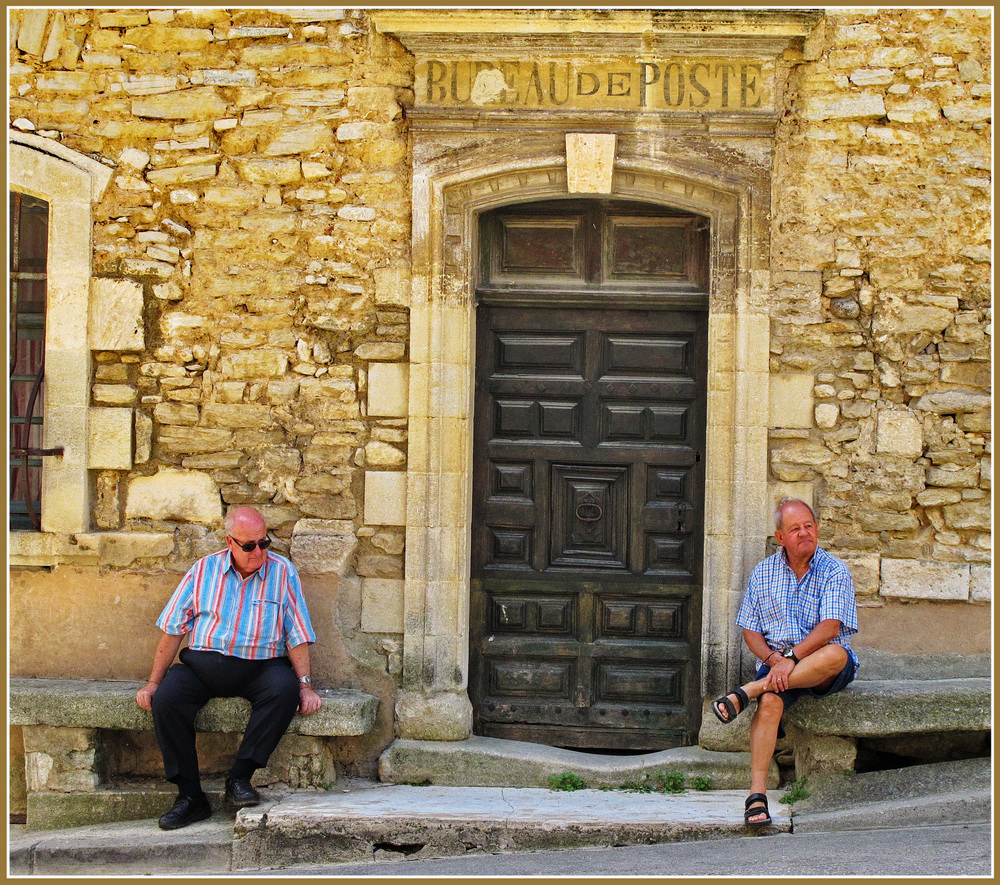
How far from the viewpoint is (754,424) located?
5254 mm

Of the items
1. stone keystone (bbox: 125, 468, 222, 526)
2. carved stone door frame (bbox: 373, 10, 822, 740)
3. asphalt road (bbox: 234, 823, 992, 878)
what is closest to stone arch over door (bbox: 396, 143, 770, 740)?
carved stone door frame (bbox: 373, 10, 822, 740)

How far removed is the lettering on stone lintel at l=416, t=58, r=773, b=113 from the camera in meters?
5.28

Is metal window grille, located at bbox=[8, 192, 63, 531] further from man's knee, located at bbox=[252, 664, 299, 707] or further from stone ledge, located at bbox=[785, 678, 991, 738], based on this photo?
stone ledge, located at bbox=[785, 678, 991, 738]

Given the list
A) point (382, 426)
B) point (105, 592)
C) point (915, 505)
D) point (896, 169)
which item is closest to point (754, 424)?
point (915, 505)

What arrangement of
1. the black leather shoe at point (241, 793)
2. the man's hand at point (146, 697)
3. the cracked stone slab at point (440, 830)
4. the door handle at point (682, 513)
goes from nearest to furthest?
the cracked stone slab at point (440, 830) < the black leather shoe at point (241, 793) < the man's hand at point (146, 697) < the door handle at point (682, 513)

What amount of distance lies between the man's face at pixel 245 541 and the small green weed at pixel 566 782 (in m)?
1.74

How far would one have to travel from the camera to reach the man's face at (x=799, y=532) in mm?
4816

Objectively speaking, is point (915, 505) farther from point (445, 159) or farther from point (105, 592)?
point (105, 592)

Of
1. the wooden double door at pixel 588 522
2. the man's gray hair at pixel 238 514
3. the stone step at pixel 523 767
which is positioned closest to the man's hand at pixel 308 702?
the stone step at pixel 523 767

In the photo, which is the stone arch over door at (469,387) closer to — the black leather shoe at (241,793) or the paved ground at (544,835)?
the paved ground at (544,835)

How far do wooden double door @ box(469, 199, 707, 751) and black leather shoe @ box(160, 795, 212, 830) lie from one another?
1435 millimetres

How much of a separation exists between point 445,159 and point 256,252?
106 cm

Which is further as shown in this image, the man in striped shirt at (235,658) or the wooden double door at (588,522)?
the wooden double door at (588,522)

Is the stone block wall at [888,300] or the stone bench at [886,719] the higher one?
the stone block wall at [888,300]
